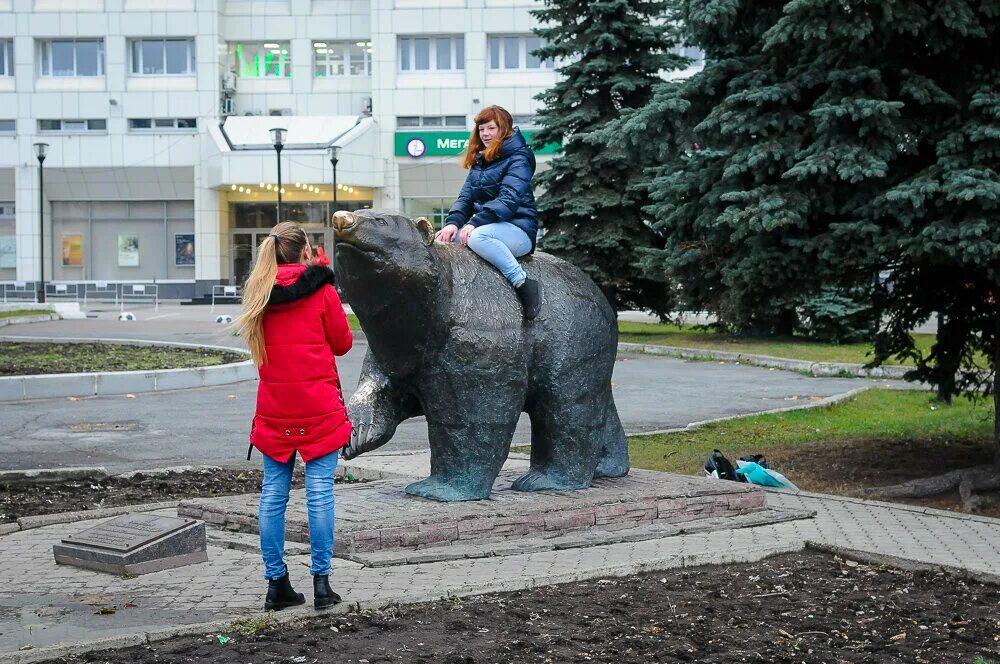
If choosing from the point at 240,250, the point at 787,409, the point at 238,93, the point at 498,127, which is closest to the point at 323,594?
the point at 498,127

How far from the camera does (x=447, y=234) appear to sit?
8148mm

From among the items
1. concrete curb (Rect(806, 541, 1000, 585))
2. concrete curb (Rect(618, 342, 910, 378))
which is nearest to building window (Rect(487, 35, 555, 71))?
concrete curb (Rect(618, 342, 910, 378))

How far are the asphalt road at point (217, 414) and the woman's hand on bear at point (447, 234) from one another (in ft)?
10.5

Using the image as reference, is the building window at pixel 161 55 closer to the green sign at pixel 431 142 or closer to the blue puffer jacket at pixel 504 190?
the green sign at pixel 431 142

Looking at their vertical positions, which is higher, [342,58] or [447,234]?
[342,58]

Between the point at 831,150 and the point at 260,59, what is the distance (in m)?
42.0

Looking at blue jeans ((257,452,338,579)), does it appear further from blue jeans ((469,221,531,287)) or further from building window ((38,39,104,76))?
building window ((38,39,104,76))

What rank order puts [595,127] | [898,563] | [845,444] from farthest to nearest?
[595,127] → [845,444] → [898,563]

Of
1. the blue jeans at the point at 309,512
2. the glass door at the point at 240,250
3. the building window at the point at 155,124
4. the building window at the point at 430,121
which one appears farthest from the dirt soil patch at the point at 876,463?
the glass door at the point at 240,250

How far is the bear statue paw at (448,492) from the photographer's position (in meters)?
7.91

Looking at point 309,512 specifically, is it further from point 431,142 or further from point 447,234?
point 431,142

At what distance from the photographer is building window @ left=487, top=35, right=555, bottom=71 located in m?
47.2

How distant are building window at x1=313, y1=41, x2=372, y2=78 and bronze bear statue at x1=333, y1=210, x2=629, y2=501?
41.3m

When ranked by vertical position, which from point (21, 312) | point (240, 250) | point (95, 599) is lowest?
point (95, 599)
